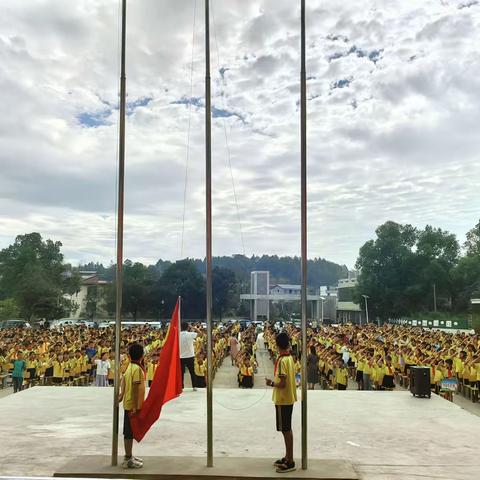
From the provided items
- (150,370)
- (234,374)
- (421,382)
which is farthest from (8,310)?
(421,382)

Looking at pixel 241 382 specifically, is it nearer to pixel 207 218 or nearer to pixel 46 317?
pixel 207 218

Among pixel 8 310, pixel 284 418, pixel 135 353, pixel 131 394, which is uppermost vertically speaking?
pixel 8 310

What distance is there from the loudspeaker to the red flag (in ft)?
21.3

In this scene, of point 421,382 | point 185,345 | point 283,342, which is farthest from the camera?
point 185,345

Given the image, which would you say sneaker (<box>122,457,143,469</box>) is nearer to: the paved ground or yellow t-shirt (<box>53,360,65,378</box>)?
yellow t-shirt (<box>53,360,65,378</box>)

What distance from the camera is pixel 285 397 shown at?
6.61 m

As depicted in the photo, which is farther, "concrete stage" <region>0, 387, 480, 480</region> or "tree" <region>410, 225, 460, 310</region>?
"tree" <region>410, 225, 460, 310</region>

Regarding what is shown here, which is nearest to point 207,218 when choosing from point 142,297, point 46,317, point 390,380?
point 390,380

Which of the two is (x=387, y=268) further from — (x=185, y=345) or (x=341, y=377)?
(x=185, y=345)

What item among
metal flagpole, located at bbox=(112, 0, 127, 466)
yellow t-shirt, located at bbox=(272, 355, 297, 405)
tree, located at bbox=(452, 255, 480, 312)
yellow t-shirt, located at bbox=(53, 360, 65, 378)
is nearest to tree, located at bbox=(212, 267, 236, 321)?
tree, located at bbox=(452, 255, 480, 312)

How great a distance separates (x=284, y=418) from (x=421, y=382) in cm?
648

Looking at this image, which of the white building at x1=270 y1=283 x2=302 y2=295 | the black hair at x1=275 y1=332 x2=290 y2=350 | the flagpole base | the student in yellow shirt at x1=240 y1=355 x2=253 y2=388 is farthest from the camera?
the white building at x1=270 y1=283 x2=302 y2=295

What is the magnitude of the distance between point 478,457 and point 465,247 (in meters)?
84.4

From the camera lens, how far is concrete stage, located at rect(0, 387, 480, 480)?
6941 millimetres
